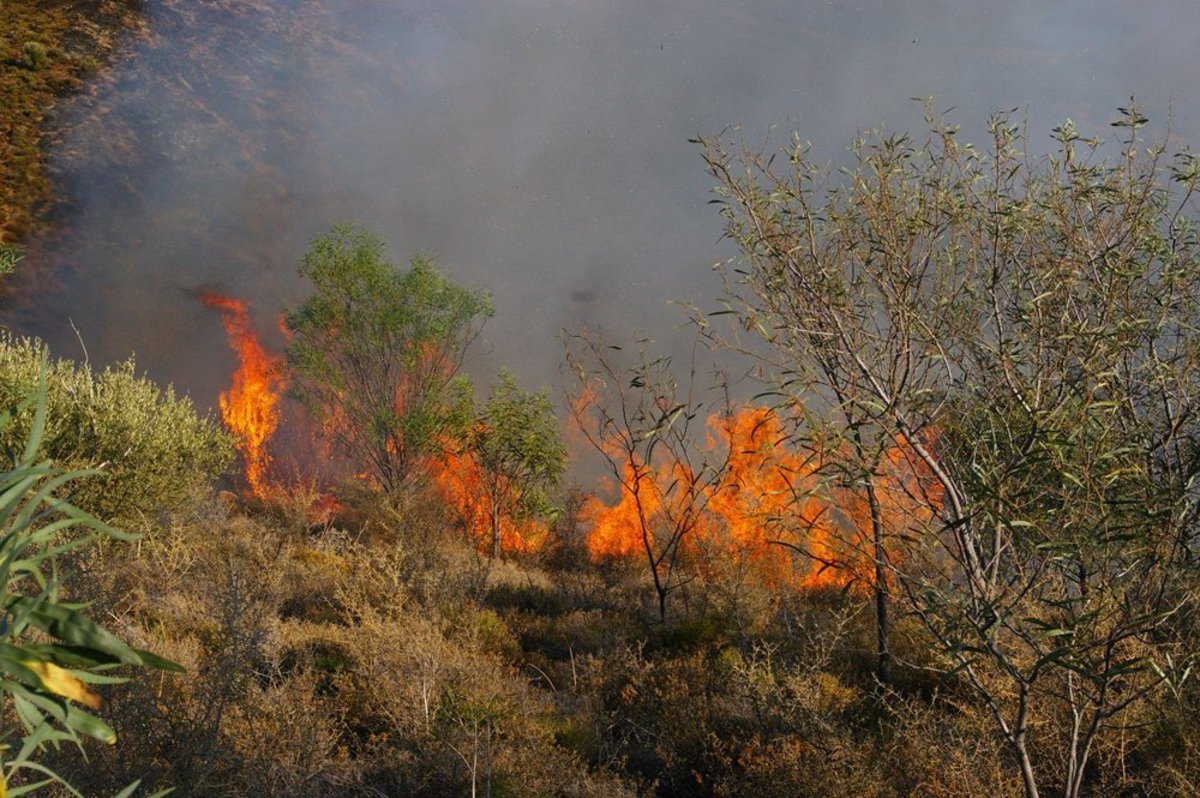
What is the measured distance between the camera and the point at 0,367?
588 inches

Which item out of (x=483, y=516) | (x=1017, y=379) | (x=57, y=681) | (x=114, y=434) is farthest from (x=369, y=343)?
(x=57, y=681)

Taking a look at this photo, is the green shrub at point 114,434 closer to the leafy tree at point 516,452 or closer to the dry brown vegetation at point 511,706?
the dry brown vegetation at point 511,706

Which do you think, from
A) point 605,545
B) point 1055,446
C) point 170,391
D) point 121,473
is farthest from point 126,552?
point 1055,446

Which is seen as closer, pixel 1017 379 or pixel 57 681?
pixel 57 681

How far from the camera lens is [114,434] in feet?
51.0

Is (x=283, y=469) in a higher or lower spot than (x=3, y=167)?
lower

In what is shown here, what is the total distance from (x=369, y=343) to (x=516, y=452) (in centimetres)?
845

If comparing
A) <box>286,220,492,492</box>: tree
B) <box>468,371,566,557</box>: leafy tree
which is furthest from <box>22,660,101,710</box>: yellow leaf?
<box>286,220,492,492</box>: tree

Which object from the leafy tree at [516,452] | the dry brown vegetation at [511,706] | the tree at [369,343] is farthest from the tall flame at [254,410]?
the dry brown vegetation at [511,706]

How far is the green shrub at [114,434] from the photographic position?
1477 cm

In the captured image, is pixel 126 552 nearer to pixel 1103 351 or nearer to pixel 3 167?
pixel 1103 351

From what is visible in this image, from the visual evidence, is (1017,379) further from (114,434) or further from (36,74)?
(36,74)

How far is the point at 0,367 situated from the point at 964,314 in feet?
49.3

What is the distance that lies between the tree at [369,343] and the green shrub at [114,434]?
11.5 m
